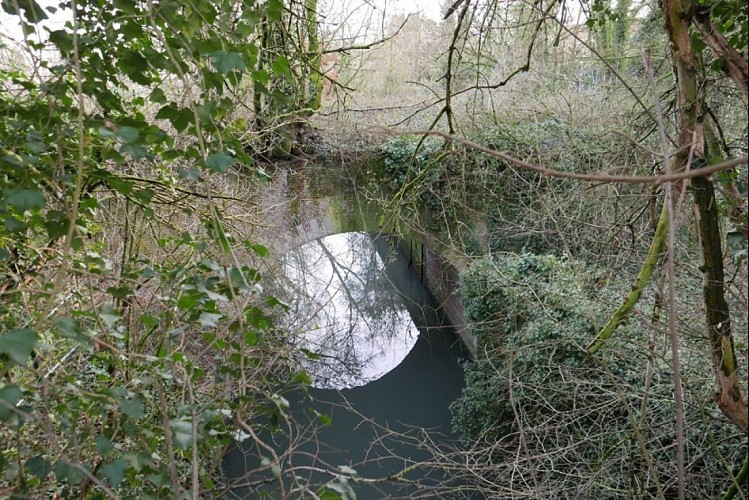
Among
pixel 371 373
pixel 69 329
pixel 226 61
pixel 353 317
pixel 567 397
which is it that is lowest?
pixel 371 373

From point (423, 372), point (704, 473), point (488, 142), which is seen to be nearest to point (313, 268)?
point (423, 372)

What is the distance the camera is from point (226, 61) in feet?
3.12

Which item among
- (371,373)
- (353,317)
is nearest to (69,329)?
(371,373)

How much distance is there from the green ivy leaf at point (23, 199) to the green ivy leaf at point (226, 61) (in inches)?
14.0

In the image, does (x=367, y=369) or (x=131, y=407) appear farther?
(x=367, y=369)

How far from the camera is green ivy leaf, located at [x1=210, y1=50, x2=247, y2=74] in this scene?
94 cm

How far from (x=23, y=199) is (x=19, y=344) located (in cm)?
31

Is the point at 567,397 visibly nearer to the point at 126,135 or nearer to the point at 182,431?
the point at 182,431

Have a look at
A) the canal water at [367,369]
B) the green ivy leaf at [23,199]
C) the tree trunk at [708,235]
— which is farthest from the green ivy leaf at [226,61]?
the canal water at [367,369]

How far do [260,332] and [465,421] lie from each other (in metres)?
4.75

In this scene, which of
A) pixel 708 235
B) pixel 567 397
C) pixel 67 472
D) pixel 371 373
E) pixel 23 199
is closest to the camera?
pixel 67 472

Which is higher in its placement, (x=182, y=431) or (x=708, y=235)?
(x=708, y=235)

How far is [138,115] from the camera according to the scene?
121 cm

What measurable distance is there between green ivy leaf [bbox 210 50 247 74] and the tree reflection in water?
511cm
